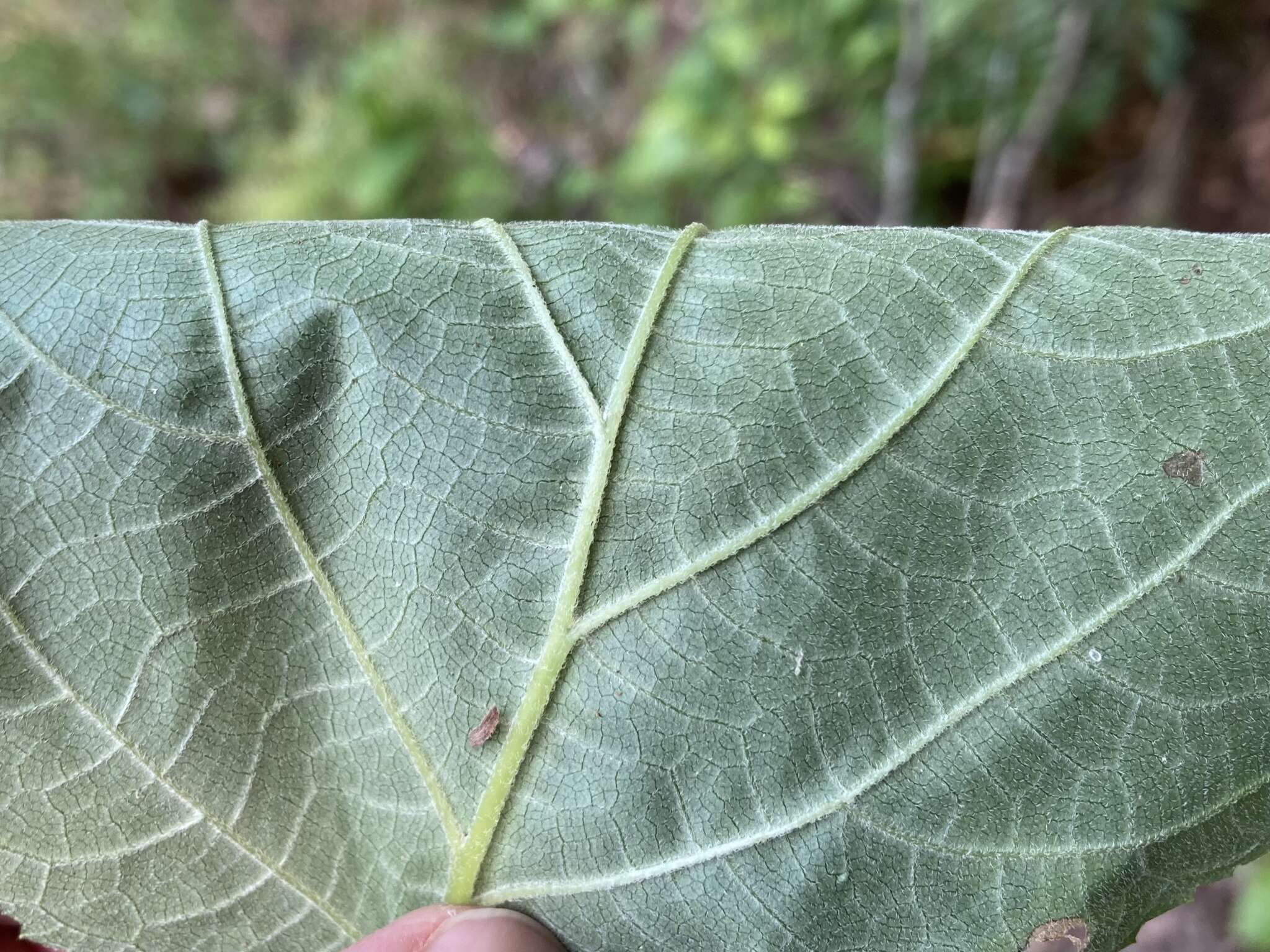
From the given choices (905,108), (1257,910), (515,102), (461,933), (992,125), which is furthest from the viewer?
(515,102)

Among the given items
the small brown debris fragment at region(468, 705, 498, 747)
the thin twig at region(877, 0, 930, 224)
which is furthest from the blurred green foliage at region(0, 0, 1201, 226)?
the small brown debris fragment at region(468, 705, 498, 747)

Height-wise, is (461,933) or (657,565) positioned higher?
(657,565)

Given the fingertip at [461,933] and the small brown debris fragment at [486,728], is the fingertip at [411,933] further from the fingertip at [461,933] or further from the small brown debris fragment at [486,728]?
the small brown debris fragment at [486,728]

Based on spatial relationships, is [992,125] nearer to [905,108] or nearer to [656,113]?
[905,108]

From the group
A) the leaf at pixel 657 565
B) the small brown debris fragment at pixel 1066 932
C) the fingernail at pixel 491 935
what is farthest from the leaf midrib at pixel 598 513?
the small brown debris fragment at pixel 1066 932

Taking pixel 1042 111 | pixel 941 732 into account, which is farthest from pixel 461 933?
pixel 1042 111

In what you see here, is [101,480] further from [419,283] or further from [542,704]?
[542,704]

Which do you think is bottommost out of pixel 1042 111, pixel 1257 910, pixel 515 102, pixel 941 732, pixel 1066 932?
pixel 1257 910
